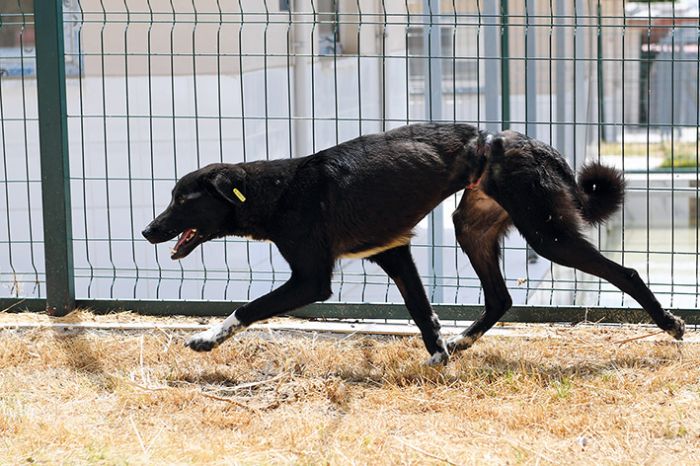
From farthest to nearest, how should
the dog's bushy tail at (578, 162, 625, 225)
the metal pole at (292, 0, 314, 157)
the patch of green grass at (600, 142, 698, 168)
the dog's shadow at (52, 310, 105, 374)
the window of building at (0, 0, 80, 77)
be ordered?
the patch of green grass at (600, 142, 698, 168)
the metal pole at (292, 0, 314, 157)
the window of building at (0, 0, 80, 77)
the dog's shadow at (52, 310, 105, 374)
the dog's bushy tail at (578, 162, 625, 225)

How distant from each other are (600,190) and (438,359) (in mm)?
1204

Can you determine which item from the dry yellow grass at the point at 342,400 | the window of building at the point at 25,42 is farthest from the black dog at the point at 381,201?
the window of building at the point at 25,42

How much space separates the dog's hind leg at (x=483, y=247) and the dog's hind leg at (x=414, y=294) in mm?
124

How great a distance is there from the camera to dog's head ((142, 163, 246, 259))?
5.52m

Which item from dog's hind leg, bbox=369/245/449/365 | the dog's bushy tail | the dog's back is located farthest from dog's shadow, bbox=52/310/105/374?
the dog's bushy tail

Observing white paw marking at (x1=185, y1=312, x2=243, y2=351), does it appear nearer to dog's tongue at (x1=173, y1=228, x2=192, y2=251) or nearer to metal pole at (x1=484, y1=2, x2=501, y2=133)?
dog's tongue at (x1=173, y1=228, x2=192, y2=251)

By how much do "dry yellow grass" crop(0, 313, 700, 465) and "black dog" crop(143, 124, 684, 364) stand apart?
1.10 feet

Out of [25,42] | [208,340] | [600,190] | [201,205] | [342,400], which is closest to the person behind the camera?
[342,400]

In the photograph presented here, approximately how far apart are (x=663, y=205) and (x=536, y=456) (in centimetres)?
1398

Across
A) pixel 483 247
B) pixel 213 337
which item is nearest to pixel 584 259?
pixel 483 247

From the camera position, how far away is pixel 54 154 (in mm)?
6605

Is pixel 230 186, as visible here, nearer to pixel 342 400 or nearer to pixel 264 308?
pixel 264 308

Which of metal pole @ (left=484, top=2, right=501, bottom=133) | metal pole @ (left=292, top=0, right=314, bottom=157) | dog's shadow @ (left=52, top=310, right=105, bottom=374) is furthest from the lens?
metal pole @ (left=484, top=2, right=501, bottom=133)

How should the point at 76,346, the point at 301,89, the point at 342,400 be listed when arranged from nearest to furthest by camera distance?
the point at 342,400
the point at 76,346
the point at 301,89
